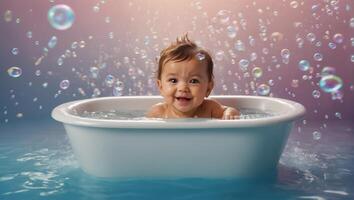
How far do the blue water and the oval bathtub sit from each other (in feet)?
0.17

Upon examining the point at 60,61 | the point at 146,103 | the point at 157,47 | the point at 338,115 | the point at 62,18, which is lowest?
the point at 338,115

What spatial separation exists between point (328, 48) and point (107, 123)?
2307mm

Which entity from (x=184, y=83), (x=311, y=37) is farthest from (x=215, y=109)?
(x=311, y=37)

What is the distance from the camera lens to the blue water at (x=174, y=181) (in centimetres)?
179

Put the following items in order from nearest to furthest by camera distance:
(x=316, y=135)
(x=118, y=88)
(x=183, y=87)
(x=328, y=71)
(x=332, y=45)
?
(x=183, y=87) < (x=316, y=135) < (x=328, y=71) < (x=332, y=45) < (x=118, y=88)

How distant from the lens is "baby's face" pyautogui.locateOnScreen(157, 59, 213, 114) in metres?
1.98

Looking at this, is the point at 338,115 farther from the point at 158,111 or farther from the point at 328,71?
the point at 158,111

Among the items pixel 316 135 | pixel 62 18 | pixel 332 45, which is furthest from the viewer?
pixel 332 45

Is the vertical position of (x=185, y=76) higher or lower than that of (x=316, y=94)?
higher

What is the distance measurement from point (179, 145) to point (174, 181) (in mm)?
182

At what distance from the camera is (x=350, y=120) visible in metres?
3.45

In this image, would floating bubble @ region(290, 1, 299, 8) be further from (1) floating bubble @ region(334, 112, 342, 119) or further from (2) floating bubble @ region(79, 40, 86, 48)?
(2) floating bubble @ region(79, 40, 86, 48)

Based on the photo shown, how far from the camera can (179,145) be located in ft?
5.92

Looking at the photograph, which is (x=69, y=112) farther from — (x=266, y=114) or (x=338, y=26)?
(x=338, y=26)
